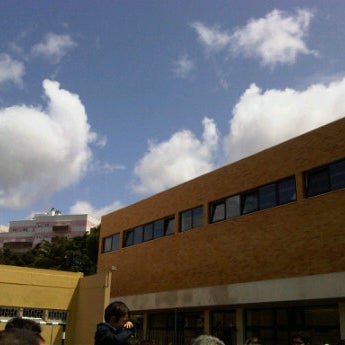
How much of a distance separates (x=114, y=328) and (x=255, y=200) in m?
16.6

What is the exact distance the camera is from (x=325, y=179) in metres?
17.3

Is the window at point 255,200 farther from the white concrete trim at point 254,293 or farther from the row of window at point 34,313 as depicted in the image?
the row of window at point 34,313

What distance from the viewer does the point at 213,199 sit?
22516 mm

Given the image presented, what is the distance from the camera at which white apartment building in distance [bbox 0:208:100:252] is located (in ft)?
281

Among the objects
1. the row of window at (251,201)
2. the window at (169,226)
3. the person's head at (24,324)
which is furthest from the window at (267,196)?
the person's head at (24,324)

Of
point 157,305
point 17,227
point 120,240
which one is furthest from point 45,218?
point 157,305

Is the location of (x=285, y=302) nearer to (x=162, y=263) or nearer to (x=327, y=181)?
(x=327, y=181)

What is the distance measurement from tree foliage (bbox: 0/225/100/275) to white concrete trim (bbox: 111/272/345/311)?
93.5 ft

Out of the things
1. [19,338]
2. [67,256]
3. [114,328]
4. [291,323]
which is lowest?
[19,338]

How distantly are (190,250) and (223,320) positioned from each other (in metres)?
3.34

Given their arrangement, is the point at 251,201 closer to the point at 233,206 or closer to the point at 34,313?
the point at 233,206

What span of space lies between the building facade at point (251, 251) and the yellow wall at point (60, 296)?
3.46 metres

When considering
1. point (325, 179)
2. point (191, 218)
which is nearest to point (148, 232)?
point (191, 218)

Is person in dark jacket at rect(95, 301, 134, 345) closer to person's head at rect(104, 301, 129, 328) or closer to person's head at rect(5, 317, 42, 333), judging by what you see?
person's head at rect(104, 301, 129, 328)
